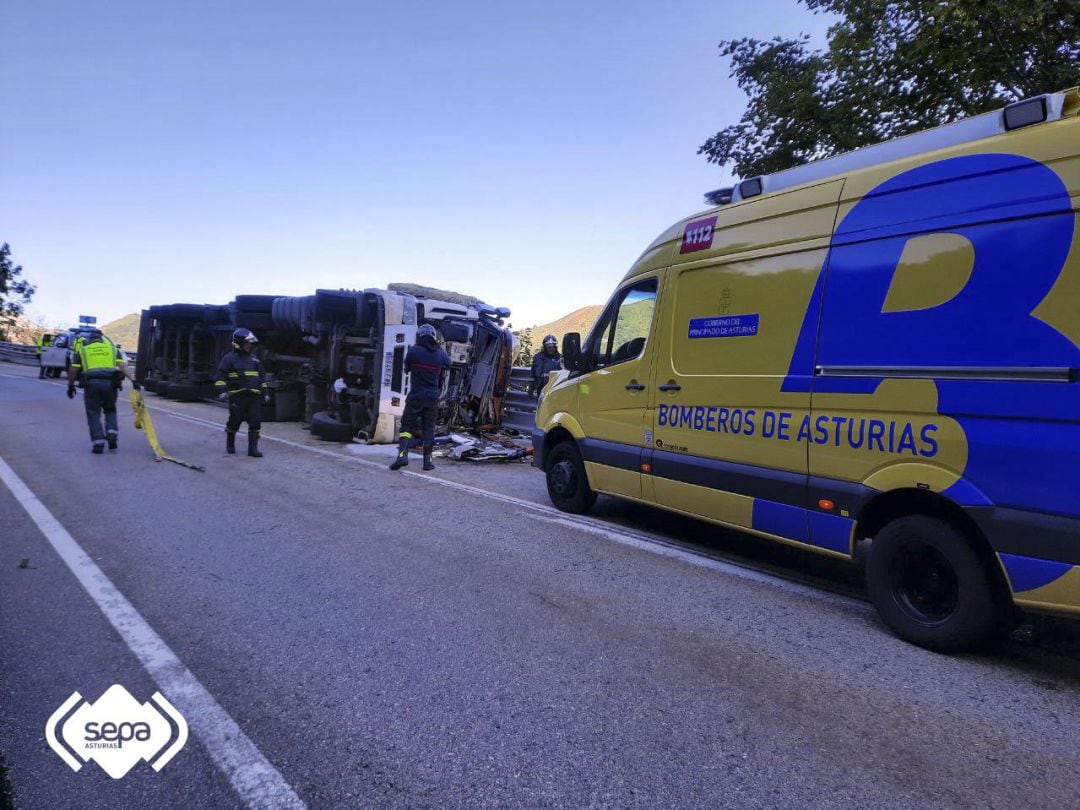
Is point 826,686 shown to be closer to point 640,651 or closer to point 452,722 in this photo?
point 640,651

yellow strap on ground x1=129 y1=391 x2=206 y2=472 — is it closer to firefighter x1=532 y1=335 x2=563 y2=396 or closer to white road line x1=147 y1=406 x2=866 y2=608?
white road line x1=147 y1=406 x2=866 y2=608

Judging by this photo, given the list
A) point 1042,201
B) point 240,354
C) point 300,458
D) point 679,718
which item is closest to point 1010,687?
point 679,718

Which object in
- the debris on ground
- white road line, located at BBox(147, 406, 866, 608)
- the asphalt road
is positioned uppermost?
the debris on ground

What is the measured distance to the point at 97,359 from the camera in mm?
8617

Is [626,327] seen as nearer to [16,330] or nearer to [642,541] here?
[642,541]

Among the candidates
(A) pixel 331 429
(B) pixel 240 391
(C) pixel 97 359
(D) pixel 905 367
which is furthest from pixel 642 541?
(C) pixel 97 359

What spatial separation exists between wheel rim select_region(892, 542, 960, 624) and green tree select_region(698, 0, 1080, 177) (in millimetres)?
7023

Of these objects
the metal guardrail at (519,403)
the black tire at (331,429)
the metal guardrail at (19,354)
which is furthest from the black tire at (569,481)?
the metal guardrail at (19,354)

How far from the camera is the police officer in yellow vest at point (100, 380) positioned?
8430mm

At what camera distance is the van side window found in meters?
5.06

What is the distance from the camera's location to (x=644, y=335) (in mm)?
5047

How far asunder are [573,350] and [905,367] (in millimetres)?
3030

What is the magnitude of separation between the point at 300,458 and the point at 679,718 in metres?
7.28

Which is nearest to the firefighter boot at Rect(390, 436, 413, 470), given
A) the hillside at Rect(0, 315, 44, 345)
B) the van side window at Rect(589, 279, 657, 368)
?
the van side window at Rect(589, 279, 657, 368)
